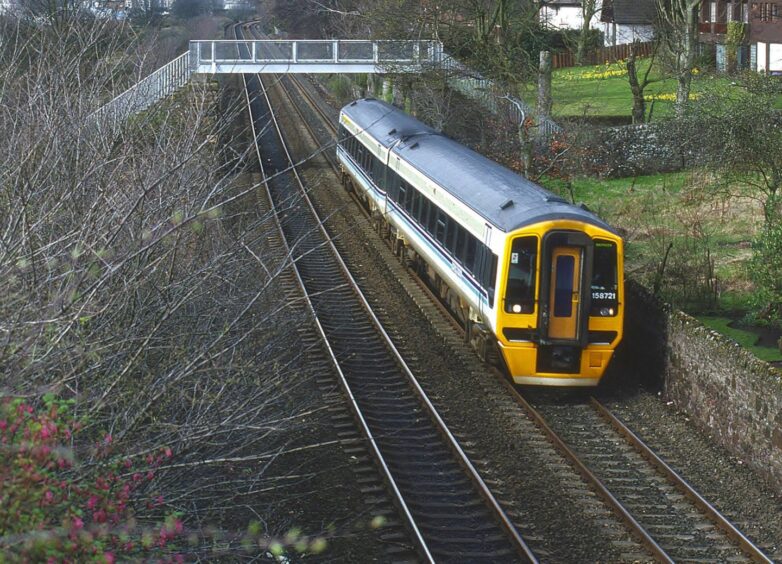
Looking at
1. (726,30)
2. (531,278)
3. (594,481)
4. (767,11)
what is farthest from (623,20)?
(594,481)

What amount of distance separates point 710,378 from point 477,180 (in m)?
4.84

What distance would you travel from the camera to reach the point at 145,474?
727 centimetres

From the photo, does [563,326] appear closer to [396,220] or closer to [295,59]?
[396,220]

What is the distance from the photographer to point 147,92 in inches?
634

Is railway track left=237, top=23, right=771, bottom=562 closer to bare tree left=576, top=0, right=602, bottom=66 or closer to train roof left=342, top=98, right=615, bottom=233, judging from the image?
train roof left=342, top=98, right=615, bottom=233

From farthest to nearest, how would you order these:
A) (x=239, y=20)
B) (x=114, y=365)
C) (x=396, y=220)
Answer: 1. (x=239, y=20)
2. (x=396, y=220)
3. (x=114, y=365)

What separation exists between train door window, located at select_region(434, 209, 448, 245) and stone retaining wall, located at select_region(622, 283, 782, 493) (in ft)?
9.80

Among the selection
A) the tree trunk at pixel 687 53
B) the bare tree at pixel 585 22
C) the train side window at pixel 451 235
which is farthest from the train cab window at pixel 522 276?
the bare tree at pixel 585 22

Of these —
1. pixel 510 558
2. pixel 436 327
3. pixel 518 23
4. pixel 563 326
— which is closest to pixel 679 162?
pixel 518 23

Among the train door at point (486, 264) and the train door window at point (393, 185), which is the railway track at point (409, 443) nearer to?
the train door at point (486, 264)

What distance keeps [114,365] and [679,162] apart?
80.8ft

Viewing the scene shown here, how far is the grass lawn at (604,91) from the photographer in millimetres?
36281

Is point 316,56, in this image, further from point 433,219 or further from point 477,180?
point 477,180

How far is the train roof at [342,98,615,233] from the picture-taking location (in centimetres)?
1363
